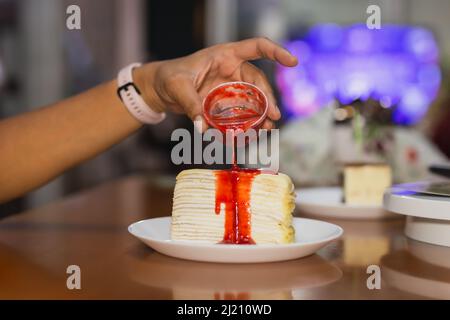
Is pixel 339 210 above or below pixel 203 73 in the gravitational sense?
below

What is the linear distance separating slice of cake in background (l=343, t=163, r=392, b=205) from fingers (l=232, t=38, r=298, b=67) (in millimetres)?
466

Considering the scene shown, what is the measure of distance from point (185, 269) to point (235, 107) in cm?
36

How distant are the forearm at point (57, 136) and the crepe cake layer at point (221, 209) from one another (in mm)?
428

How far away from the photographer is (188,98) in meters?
1.27

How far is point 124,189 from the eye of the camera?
2.37 metres

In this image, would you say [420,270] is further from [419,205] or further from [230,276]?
[230,276]

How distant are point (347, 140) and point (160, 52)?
3.69 m

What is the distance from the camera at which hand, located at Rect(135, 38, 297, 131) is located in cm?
131

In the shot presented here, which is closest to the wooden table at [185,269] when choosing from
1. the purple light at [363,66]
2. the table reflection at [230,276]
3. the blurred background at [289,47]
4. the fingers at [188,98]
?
the table reflection at [230,276]

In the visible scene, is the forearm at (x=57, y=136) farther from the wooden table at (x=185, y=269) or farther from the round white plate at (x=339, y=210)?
the round white plate at (x=339, y=210)

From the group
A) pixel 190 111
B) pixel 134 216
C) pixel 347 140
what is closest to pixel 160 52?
pixel 347 140

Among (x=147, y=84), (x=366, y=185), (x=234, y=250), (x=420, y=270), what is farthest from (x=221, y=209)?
(x=366, y=185)
